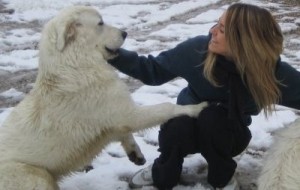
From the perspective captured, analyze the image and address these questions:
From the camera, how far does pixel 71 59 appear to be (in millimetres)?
3742

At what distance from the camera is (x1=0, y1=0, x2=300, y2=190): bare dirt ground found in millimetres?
4434

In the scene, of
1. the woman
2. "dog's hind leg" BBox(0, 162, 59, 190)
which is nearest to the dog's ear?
the woman

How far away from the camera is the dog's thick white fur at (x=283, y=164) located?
300 centimetres

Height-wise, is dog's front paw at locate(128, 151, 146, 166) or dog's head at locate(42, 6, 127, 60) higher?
dog's head at locate(42, 6, 127, 60)

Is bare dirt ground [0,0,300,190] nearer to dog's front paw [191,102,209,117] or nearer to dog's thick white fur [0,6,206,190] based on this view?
dog's front paw [191,102,209,117]

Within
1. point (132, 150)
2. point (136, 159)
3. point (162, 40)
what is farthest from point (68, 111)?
point (162, 40)

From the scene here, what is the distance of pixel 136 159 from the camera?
433 centimetres

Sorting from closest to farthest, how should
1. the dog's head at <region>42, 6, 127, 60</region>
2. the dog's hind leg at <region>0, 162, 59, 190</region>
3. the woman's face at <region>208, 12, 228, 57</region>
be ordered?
the dog's hind leg at <region>0, 162, 59, 190</region> → the woman's face at <region>208, 12, 228, 57</region> → the dog's head at <region>42, 6, 127, 60</region>

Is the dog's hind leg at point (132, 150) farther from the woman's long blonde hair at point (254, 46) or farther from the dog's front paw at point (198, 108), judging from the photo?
the woman's long blonde hair at point (254, 46)

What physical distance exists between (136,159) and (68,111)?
0.88 meters

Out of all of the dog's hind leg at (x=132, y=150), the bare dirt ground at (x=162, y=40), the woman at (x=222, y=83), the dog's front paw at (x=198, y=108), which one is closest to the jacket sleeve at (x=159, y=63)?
the woman at (x=222, y=83)

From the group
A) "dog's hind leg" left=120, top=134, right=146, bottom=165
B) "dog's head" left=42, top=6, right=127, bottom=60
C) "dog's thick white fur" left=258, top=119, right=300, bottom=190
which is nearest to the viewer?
"dog's thick white fur" left=258, top=119, right=300, bottom=190

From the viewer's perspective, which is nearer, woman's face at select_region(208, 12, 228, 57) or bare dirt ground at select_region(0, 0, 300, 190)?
woman's face at select_region(208, 12, 228, 57)

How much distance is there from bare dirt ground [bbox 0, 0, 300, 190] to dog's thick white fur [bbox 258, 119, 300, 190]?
877mm
